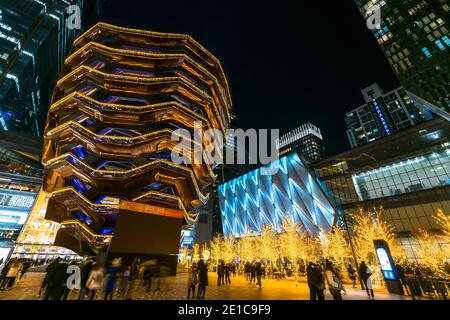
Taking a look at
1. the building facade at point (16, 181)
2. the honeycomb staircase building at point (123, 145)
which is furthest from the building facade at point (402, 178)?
the building facade at point (16, 181)

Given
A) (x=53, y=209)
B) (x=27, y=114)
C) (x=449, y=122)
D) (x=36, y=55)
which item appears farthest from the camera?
(x=27, y=114)

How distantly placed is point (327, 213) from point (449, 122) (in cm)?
2413

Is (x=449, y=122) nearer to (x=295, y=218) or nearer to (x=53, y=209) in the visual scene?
(x=295, y=218)

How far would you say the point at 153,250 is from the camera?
950 inches

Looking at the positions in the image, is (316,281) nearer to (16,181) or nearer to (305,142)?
(16,181)

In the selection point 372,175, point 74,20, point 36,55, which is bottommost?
point 372,175

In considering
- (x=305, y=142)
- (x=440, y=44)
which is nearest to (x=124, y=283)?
(x=440, y=44)

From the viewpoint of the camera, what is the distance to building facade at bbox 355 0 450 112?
40.6 m

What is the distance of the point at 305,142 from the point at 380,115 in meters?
41.0

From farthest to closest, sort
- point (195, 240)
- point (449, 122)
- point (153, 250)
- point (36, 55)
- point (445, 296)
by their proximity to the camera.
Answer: point (195, 240) < point (36, 55) < point (449, 122) < point (153, 250) < point (445, 296)

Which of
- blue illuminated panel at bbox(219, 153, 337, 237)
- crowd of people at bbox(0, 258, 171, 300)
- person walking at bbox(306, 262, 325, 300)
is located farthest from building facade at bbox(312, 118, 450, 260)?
crowd of people at bbox(0, 258, 171, 300)

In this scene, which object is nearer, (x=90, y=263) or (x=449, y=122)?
(x=90, y=263)

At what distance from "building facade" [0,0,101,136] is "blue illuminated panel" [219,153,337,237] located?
62305 millimetres
